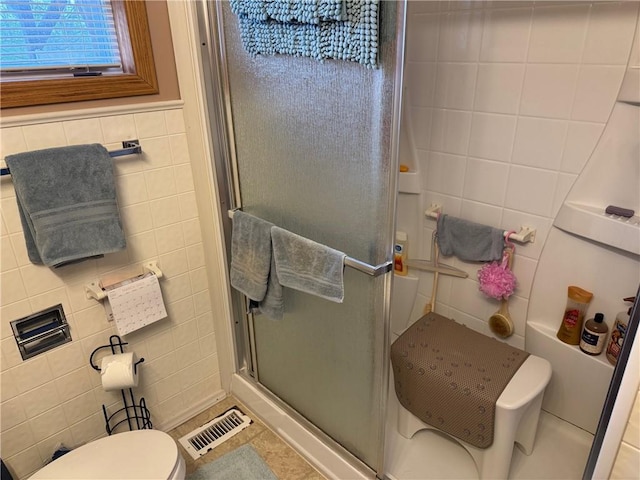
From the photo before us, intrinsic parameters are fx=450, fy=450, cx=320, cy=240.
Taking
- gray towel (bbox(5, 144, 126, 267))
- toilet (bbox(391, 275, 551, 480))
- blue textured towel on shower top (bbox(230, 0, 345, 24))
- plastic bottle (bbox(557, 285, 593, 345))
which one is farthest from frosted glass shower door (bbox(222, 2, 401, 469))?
plastic bottle (bbox(557, 285, 593, 345))

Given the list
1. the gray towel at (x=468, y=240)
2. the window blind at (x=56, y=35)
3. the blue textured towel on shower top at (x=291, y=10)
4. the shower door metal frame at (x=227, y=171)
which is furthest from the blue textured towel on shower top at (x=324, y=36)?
the gray towel at (x=468, y=240)

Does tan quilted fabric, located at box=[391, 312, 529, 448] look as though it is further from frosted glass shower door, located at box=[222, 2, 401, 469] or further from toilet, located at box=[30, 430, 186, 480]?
toilet, located at box=[30, 430, 186, 480]

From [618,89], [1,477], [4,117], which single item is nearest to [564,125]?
[618,89]

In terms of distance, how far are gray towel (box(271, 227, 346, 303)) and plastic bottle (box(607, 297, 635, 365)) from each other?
3.40 feet

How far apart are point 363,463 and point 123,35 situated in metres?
1.66

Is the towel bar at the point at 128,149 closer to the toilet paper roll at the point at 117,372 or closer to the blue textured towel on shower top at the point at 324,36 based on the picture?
the blue textured towel on shower top at the point at 324,36

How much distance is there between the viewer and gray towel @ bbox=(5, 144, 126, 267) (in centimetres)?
129

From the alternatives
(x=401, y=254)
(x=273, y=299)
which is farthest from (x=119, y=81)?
(x=401, y=254)

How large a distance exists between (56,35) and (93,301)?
2.81ft

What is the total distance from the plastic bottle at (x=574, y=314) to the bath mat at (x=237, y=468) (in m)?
1.25

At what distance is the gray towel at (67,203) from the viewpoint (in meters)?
1.29

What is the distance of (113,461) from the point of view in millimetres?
1366

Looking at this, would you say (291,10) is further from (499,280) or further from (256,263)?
(499,280)

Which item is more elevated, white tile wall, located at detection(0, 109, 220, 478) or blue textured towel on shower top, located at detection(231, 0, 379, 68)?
blue textured towel on shower top, located at detection(231, 0, 379, 68)
